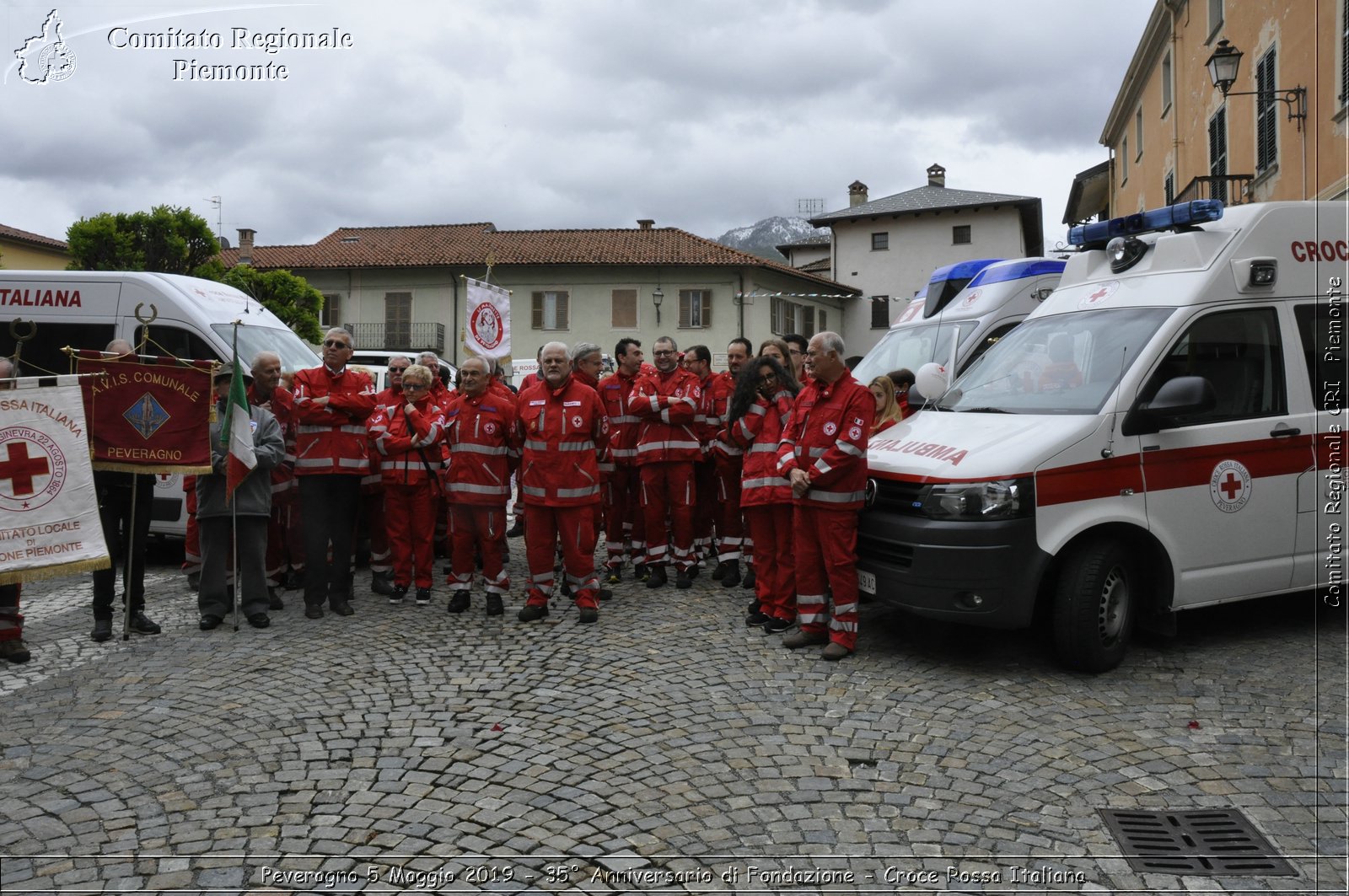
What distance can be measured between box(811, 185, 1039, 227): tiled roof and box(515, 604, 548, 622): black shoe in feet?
140

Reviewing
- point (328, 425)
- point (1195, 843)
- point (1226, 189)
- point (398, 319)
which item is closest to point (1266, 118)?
point (1226, 189)

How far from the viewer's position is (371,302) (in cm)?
4353

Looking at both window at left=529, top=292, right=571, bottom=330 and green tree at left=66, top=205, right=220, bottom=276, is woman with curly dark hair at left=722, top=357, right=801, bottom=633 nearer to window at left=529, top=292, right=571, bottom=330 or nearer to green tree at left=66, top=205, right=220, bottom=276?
green tree at left=66, top=205, right=220, bottom=276

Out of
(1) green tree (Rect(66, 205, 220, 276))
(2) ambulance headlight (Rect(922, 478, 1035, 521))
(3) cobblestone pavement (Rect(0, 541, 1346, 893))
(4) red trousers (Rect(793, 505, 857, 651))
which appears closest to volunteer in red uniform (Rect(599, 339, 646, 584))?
(3) cobblestone pavement (Rect(0, 541, 1346, 893))

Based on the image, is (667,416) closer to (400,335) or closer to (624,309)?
(624,309)

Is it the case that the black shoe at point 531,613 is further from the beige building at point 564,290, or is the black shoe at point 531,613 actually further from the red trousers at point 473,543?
the beige building at point 564,290

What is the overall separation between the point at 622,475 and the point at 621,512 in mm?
339

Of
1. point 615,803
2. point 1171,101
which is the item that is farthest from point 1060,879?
point 1171,101

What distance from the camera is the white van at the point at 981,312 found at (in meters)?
10.1

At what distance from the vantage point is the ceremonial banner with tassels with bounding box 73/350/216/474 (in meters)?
6.55

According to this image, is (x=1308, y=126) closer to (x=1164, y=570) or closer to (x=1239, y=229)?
(x=1239, y=229)

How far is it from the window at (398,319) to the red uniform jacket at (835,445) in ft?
128

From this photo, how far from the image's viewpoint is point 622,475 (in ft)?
29.1

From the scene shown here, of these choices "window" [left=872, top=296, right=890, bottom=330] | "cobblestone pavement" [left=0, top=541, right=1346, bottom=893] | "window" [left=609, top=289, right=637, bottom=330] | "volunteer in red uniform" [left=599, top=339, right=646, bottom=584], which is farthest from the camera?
"window" [left=872, top=296, right=890, bottom=330]
